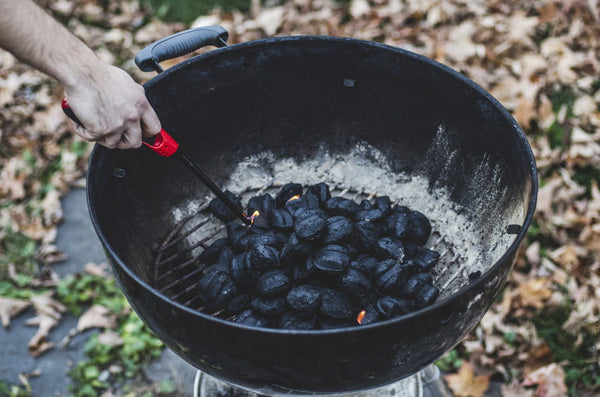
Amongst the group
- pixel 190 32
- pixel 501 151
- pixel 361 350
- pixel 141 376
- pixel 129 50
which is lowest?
pixel 141 376

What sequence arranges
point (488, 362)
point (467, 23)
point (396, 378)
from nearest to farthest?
1. point (396, 378)
2. point (488, 362)
3. point (467, 23)

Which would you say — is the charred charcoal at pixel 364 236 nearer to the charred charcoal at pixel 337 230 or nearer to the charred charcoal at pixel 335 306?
the charred charcoal at pixel 337 230

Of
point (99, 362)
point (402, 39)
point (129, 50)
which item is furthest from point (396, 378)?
point (129, 50)

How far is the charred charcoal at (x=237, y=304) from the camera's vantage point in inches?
71.8

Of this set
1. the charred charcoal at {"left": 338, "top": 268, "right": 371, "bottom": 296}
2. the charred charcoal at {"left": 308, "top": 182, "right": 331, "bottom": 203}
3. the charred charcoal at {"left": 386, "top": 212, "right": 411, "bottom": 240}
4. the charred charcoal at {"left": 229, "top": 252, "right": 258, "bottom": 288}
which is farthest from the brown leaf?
the charred charcoal at {"left": 229, "top": 252, "right": 258, "bottom": 288}

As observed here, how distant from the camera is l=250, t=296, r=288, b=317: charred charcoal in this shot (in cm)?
174

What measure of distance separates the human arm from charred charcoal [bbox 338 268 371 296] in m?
0.81

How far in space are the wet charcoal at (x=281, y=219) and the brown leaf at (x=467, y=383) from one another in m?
1.12

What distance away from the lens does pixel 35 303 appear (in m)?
2.75

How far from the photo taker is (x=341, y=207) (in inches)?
81.7

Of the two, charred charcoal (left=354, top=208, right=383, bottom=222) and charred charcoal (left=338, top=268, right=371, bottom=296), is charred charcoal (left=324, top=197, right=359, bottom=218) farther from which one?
charred charcoal (left=338, top=268, right=371, bottom=296)

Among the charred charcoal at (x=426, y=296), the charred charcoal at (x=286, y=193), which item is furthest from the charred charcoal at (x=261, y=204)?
the charred charcoal at (x=426, y=296)

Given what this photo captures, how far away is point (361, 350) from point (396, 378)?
0.29 meters

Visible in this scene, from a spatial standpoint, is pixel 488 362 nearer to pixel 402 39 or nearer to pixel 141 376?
pixel 141 376
